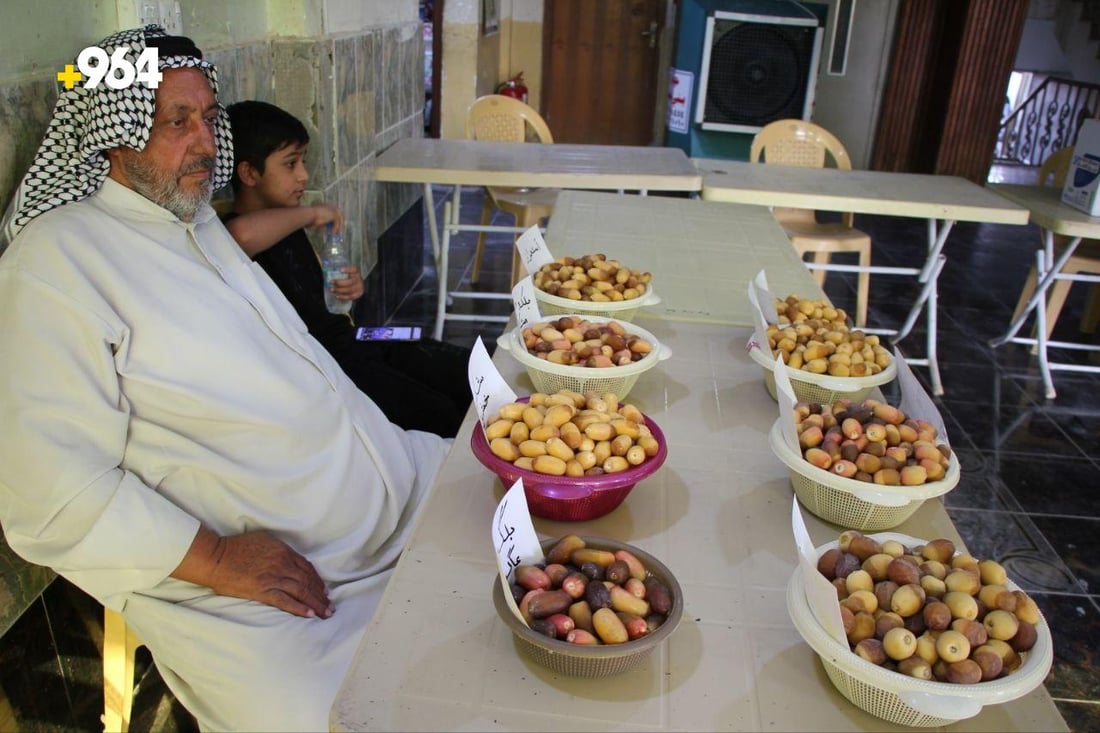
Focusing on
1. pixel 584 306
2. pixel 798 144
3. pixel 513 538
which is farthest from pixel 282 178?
pixel 798 144

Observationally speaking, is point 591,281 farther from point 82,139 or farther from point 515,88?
point 515,88

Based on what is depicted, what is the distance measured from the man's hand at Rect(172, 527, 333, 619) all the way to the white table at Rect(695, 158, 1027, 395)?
2.33 meters

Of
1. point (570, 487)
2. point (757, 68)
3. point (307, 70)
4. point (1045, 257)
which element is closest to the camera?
point (570, 487)

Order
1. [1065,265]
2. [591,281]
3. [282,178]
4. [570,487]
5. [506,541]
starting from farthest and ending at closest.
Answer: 1. [1065,265]
2. [282,178]
3. [591,281]
4. [570,487]
5. [506,541]

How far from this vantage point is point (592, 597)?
0.87 m

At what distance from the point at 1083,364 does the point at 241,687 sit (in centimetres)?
406

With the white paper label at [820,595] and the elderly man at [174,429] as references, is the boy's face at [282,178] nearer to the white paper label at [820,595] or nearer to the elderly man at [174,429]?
the elderly man at [174,429]

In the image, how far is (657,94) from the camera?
311 inches

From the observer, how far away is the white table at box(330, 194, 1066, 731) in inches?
33.8

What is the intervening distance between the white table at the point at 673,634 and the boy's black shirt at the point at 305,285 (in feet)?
2.98

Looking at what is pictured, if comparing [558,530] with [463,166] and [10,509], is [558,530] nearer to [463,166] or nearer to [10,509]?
[10,509]

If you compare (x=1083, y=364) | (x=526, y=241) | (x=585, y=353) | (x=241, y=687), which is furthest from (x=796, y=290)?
(x=1083, y=364)

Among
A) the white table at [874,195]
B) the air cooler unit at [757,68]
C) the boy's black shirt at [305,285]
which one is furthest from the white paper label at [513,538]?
the air cooler unit at [757,68]

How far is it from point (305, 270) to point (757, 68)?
4123 millimetres
